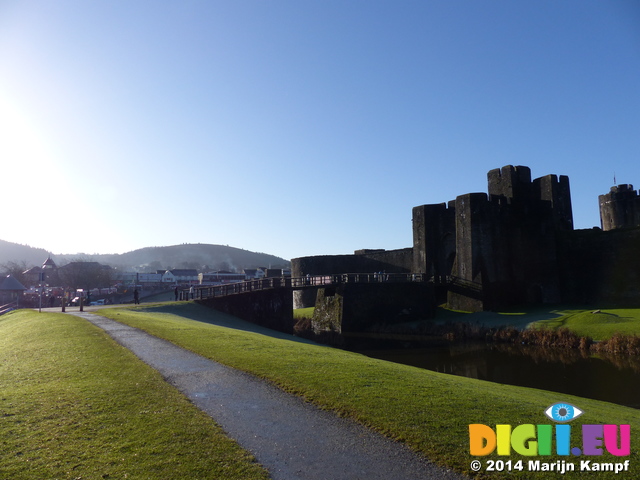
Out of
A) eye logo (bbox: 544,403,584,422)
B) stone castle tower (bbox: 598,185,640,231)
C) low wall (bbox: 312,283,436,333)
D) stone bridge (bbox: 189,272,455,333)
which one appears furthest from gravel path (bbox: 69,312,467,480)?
stone castle tower (bbox: 598,185,640,231)

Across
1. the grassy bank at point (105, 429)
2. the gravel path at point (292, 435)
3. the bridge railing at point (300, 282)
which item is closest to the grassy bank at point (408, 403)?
the gravel path at point (292, 435)

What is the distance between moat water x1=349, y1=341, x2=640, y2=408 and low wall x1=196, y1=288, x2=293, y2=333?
7.24m

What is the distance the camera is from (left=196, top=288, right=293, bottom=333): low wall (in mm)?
31844

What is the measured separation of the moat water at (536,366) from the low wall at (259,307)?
7237 millimetres

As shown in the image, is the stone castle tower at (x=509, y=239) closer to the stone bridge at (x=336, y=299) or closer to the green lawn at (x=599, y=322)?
the stone bridge at (x=336, y=299)

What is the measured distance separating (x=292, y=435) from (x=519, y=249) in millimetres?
34196

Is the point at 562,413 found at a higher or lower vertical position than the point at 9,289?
lower

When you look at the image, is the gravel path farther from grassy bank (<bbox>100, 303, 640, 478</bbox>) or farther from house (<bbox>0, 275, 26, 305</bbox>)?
house (<bbox>0, 275, 26, 305</bbox>)

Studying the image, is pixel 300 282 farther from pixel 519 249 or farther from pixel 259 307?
pixel 519 249

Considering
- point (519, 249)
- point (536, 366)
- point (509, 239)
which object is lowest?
point (536, 366)

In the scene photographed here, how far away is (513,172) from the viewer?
3706 cm

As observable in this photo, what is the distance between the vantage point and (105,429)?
6395 mm

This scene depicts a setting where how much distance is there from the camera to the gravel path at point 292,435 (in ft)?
17.6

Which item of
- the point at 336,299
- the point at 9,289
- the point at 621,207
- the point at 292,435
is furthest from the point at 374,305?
the point at 9,289
